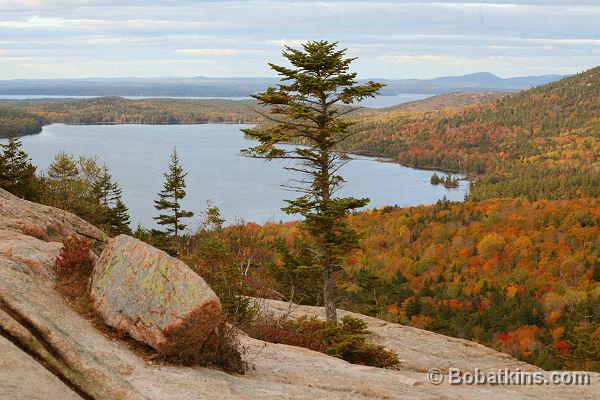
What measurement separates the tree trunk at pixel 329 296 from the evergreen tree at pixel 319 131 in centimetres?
4

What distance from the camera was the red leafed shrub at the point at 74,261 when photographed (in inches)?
530

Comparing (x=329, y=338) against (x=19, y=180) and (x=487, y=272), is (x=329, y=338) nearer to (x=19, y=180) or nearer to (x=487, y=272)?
(x=19, y=180)

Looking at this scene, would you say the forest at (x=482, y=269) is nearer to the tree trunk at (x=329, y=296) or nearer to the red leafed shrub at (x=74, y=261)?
the tree trunk at (x=329, y=296)

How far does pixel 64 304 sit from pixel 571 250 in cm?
11717

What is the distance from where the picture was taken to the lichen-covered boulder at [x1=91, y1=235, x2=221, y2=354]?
11.2 meters

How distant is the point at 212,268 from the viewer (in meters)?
21.5

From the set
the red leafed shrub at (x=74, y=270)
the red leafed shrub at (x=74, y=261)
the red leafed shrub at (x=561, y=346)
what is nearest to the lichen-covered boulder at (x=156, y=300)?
the red leafed shrub at (x=74, y=270)

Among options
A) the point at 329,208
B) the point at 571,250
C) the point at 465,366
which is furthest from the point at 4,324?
the point at 571,250

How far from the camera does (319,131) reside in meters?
23.1

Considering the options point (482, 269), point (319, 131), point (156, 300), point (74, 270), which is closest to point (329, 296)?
point (319, 131)

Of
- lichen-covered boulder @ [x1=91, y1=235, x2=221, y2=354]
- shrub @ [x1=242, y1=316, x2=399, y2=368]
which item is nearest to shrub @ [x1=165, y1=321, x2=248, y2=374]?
lichen-covered boulder @ [x1=91, y1=235, x2=221, y2=354]

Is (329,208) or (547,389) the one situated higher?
(329,208)

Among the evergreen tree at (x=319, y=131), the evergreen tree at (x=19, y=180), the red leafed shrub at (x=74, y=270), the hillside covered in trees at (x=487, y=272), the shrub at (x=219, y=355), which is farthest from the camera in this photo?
the hillside covered in trees at (x=487, y=272)

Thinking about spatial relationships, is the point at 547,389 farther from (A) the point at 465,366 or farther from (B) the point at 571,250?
(B) the point at 571,250
